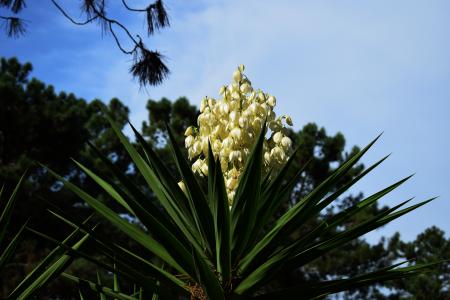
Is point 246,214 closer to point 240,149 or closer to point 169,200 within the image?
point 169,200

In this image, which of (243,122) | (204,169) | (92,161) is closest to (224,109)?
(243,122)

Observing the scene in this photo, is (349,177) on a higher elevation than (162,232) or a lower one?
higher

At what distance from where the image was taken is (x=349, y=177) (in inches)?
571

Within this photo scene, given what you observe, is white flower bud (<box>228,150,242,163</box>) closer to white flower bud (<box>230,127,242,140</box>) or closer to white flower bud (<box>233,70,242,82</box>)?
white flower bud (<box>230,127,242,140</box>)

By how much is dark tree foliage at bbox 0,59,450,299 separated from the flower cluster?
36.1 feet

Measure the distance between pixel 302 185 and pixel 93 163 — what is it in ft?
16.7

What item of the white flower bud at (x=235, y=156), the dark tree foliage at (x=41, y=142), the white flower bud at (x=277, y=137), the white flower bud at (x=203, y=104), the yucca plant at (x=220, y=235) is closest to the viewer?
the yucca plant at (x=220, y=235)

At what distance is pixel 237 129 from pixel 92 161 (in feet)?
43.1

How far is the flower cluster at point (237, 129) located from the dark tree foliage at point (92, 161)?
11002 millimetres

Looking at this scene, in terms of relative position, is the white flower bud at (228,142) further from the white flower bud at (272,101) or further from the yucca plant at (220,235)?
the yucca plant at (220,235)

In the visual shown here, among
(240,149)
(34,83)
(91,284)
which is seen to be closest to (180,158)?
(91,284)

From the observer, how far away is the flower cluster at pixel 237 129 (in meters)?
2.20

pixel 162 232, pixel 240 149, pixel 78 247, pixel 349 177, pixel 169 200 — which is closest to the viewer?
pixel 162 232

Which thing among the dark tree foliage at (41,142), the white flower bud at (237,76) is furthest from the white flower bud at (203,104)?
the dark tree foliage at (41,142)
